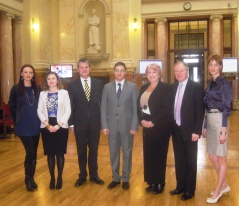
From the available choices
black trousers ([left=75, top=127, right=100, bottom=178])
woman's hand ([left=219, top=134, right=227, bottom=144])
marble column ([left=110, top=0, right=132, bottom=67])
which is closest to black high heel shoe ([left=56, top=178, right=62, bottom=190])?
black trousers ([left=75, top=127, right=100, bottom=178])

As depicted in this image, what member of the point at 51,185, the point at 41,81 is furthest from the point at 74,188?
the point at 41,81

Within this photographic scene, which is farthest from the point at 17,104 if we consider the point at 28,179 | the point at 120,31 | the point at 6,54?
the point at 120,31

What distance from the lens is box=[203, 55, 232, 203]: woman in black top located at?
12.4 feet

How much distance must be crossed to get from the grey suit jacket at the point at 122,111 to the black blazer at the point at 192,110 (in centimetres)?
67

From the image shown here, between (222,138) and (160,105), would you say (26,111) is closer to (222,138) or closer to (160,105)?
(160,105)

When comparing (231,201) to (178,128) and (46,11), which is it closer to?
(178,128)

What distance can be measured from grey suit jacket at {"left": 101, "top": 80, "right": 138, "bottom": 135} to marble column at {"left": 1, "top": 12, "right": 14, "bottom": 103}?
804 centimetres

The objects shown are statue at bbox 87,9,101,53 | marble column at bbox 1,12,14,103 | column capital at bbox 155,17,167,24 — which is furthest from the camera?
column capital at bbox 155,17,167,24

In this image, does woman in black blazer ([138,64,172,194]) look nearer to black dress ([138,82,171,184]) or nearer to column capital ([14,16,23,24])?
black dress ([138,82,171,184])

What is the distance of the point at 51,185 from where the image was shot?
452 centimetres

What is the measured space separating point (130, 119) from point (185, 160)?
84cm

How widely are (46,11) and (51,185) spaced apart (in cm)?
1002

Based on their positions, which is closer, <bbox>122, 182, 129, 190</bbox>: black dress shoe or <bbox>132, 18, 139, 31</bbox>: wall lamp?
<bbox>122, 182, 129, 190</bbox>: black dress shoe

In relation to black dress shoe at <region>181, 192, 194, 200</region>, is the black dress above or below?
above
